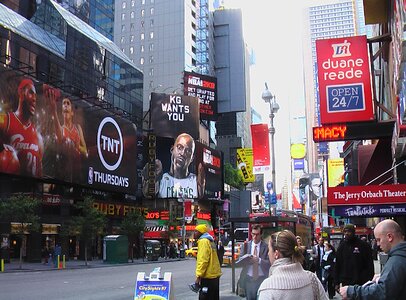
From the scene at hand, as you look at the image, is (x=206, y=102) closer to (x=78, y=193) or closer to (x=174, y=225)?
(x=174, y=225)

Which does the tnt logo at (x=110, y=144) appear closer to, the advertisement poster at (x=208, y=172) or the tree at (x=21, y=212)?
the tree at (x=21, y=212)

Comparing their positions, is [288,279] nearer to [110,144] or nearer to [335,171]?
[110,144]

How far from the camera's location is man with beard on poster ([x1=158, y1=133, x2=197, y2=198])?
265ft

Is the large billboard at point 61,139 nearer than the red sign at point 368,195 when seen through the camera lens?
No

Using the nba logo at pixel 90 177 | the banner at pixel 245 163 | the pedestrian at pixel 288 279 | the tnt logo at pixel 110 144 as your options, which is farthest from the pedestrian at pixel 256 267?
the banner at pixel 245 163

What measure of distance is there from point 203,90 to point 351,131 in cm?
8243

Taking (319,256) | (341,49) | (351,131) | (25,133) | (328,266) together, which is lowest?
(328,266)

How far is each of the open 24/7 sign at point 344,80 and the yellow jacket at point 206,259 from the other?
733 centimetres

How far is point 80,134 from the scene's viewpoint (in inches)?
1951

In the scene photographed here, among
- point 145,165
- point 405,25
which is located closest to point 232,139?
point 145,165

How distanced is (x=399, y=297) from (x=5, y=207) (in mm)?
33149

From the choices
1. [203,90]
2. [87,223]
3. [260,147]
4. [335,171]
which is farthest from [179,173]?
[260,147]

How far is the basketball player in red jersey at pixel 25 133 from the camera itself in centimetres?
3991

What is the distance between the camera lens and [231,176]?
406 feet
